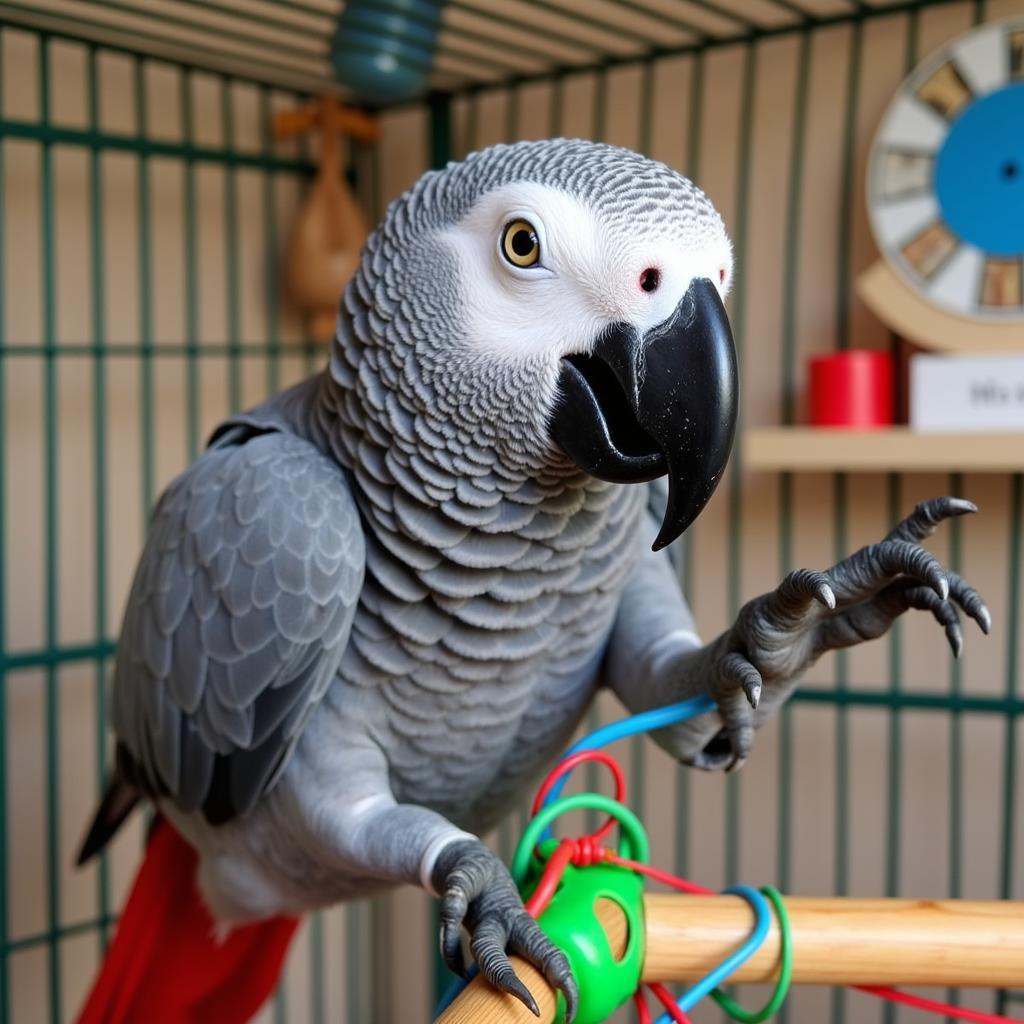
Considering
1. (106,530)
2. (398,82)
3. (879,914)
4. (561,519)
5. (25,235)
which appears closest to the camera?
(879,914)

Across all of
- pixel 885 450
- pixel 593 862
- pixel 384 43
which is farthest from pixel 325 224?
pixel 593 862

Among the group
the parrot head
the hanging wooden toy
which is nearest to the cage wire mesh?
the hanging wooden toy

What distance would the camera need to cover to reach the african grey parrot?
572 mm

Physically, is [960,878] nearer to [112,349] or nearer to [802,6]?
[802,6]

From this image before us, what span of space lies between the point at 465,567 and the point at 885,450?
742 millimetres

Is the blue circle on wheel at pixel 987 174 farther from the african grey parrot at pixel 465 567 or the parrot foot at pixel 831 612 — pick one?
the parrot foot at pixel 831 612

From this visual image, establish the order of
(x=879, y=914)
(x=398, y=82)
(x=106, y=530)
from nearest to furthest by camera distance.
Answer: (x=879, y=914)
(x=398, y=82)
(x=106, y=530)

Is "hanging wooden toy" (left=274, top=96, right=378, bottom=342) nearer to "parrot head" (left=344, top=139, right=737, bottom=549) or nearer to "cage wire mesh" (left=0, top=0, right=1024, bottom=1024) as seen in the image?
"cage wire mesh" (left=0, top=0, right=1024, bottom=1024)

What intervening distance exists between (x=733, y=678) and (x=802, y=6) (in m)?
0.95

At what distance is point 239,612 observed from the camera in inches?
28.7

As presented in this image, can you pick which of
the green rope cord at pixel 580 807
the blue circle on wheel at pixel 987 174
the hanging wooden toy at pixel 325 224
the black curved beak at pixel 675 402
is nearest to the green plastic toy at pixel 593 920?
the green rope cord at pixel 580 807

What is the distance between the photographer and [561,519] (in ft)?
2.23

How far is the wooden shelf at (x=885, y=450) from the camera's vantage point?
1.23 meters

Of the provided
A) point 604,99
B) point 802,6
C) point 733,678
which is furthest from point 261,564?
point 604,99
